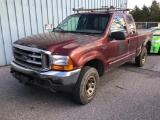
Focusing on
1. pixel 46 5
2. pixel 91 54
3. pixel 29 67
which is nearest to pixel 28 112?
pixel 29 67

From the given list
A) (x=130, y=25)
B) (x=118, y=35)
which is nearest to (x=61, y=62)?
(x=118, y=35)

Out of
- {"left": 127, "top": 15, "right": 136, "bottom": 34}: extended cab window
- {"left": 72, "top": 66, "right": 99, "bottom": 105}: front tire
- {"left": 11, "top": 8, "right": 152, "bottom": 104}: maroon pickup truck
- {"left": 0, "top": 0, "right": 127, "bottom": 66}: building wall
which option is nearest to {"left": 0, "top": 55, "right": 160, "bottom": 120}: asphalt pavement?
{"left": 72, "top": 66, "right": 99, "bottom": 105}: front tire

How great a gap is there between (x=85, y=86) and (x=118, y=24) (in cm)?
204

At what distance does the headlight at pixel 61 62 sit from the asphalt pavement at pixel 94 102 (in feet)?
2.94

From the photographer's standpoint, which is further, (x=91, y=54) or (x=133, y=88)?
(x=133, y=88)

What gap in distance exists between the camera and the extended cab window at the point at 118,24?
4569 mm

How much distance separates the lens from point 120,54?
4.86 metres

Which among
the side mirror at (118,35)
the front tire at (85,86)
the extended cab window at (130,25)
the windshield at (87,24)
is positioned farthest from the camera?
the extended cab window at (130,25)

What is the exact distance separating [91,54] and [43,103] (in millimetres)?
1424

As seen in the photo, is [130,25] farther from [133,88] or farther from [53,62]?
[53,62]

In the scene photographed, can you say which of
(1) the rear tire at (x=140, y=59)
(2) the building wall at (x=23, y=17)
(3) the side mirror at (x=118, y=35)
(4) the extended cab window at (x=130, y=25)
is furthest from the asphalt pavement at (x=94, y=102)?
(2) the building wall at (x=23, y=17)

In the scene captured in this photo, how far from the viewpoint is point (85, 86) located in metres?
3.70

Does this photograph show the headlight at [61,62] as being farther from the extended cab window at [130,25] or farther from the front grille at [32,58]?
the extended cab window at [130,25]

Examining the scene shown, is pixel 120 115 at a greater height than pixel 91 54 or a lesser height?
lesser
